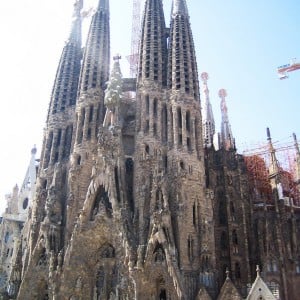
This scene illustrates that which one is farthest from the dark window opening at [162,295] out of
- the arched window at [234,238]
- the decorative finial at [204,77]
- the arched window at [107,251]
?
the decorative finial at [204,77]

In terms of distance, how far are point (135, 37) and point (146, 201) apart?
3178 cm

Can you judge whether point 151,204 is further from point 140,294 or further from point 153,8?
point 153,8

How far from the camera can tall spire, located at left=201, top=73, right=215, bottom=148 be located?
55194mm

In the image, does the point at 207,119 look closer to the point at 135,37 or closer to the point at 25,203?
the point at 135,37

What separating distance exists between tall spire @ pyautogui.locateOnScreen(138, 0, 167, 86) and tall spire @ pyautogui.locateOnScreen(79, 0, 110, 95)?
3.86 meters

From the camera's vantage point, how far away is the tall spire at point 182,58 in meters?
35.7

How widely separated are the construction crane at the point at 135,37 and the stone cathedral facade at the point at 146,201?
11.9 meters

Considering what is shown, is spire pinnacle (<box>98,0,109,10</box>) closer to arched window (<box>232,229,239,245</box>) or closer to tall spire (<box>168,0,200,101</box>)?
tall spire (<box>168,0,200,101</box>)

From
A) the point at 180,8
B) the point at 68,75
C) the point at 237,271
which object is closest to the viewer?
the point at 237,271

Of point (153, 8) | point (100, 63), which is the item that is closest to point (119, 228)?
point (100, 63)

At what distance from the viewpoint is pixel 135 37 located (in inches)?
2244

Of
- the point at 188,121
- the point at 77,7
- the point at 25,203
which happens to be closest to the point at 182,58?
the point at 188,121

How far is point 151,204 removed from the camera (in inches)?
1187

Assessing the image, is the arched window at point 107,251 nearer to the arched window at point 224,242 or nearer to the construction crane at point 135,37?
the arched window at point 224,242
